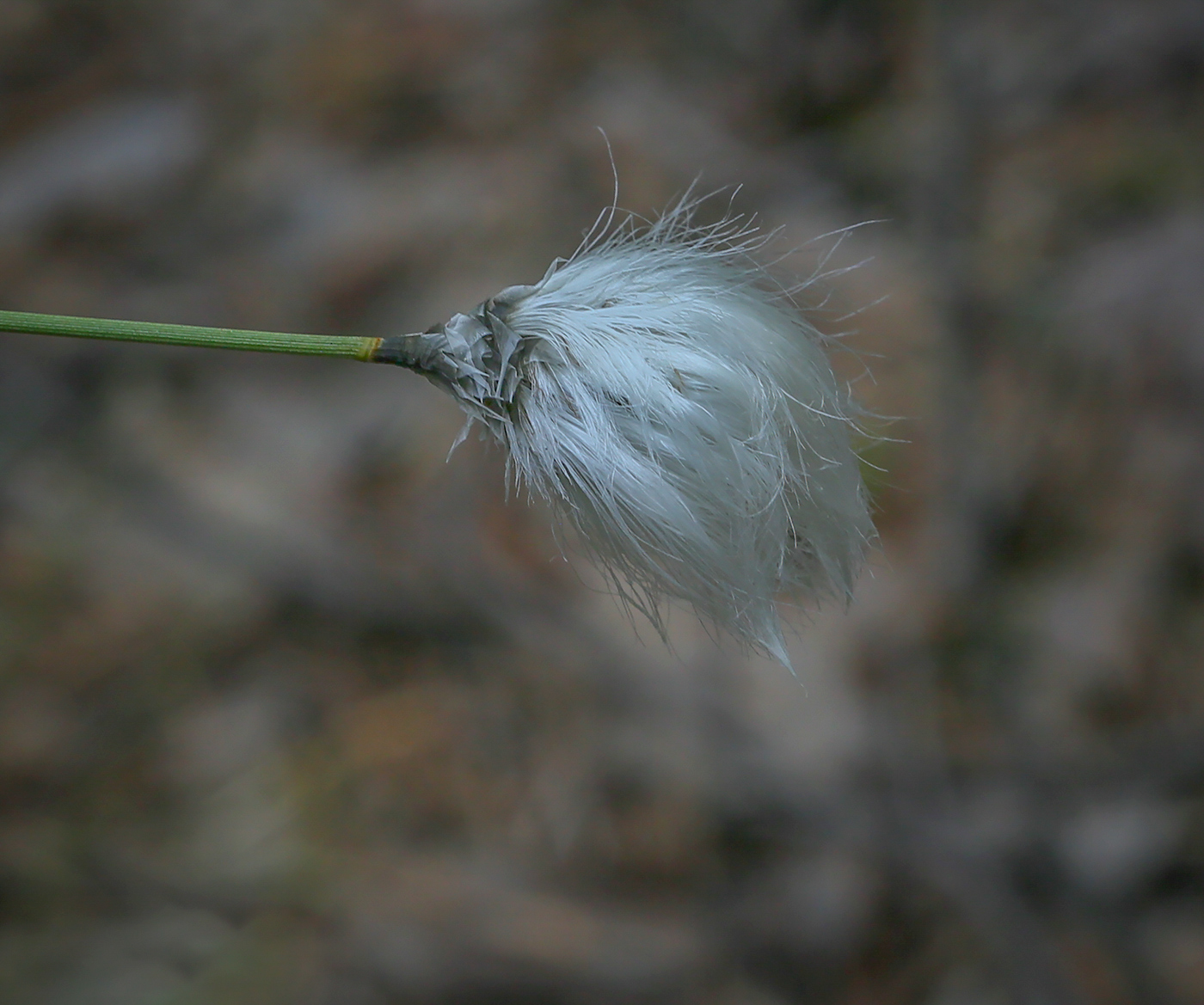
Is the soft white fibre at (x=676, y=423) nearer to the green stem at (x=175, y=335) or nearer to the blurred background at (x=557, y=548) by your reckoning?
the green stem at (x=175, y=335)

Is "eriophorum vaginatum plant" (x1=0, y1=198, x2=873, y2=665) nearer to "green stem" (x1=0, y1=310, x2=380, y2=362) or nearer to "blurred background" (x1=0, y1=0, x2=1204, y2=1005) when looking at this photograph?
"green stem" (x1=0, y1=310, x2=380, y2=362)

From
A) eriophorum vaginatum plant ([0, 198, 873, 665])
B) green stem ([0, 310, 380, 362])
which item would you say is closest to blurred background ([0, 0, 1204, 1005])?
eriophorum vaginatum plant ([0, 198, 873, 665])

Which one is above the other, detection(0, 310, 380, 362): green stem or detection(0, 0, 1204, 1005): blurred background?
detection(0, 0, 1204, 1005): blurred background

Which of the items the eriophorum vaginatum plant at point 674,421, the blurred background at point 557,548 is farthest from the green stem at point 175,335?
the blurred background at point 557,548

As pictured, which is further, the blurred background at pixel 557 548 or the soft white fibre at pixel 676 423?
the blurred background at pixel 557 548

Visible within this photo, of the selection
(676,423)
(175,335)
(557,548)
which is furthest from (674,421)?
(557,548)

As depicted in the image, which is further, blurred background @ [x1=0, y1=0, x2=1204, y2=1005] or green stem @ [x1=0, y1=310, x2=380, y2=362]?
blurred background @ [x1=0, y1=0, x2=1204, y2=1005]
